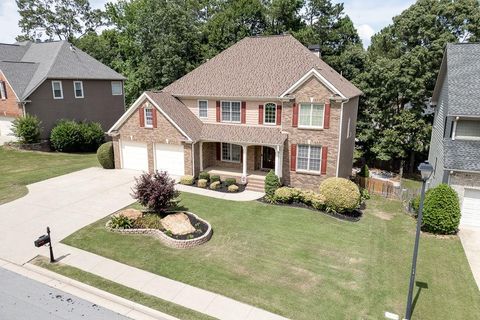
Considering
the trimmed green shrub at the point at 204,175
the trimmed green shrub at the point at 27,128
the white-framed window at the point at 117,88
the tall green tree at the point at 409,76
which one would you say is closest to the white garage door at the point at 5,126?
the trimmed green shrub at the point at 27,128

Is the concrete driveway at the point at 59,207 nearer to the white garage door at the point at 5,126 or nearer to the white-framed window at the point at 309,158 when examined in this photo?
the white-framed window at the point at 309,158

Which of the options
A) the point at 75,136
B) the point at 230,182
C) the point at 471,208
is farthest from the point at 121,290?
the point at 75,136

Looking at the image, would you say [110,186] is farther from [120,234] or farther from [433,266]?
[433,266]

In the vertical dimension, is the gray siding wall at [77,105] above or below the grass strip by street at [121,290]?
above

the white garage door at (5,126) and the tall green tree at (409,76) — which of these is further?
the white garage door at (5,126)

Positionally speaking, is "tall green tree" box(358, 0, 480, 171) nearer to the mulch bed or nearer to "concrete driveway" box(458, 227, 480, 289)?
the mulch bed

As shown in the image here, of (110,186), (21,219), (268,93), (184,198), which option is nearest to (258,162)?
(268,93)
